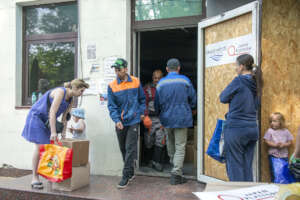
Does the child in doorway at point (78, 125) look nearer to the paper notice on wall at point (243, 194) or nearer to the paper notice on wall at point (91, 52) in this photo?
the paper notice on wall at point (91, 52)

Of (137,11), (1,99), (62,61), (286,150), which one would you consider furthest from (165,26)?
(1,99)

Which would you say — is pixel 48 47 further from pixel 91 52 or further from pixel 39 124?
pixel 39 124

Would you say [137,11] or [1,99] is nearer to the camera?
[137,11]

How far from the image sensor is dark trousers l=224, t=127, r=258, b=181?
3428 mm

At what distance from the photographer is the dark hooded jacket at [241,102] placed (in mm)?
3430

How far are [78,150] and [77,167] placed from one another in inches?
10.0

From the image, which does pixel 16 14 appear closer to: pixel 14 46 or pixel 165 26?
pixel 14 46

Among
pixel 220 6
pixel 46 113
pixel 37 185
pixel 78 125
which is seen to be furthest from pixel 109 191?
pixel 220 6

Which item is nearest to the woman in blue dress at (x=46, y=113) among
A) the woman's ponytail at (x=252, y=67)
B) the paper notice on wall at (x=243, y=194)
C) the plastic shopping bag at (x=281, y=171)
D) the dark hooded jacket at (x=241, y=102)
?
the dark hooded jacket at (x=241, y=102)

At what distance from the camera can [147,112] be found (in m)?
5.60

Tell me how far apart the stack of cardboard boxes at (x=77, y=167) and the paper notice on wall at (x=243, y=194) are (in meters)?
3.54

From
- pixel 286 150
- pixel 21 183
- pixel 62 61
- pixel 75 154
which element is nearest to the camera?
pixel 286 150

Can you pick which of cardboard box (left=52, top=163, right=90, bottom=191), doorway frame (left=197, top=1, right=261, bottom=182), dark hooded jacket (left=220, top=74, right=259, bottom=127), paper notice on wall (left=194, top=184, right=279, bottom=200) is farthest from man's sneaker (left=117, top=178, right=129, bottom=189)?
paper notice on wall (left=194, top=184, right=279, bottom=200)

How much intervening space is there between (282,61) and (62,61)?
4033mm
